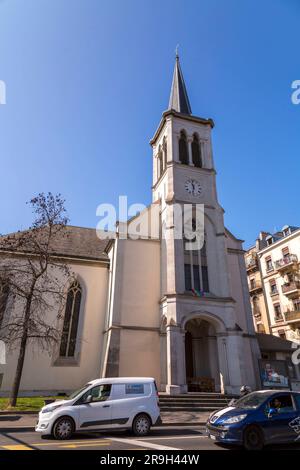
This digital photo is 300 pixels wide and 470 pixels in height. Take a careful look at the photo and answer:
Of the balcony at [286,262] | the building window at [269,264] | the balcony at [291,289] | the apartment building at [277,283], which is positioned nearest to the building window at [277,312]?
the apartment building at [277,283]

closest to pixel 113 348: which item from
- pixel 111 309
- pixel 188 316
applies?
pixel 111 309

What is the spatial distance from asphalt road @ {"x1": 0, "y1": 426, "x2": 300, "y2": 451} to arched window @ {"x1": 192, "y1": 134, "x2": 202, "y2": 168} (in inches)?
848

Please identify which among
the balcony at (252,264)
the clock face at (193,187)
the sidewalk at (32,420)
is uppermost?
the balcony at (252,264)

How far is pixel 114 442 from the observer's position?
25.2 feet

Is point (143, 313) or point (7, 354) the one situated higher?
point (143, 313)

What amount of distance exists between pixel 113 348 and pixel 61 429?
10002 millimetres

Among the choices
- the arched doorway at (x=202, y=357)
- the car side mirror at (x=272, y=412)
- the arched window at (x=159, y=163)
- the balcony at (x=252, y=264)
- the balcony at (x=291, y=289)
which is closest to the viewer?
the car side mirror at (x=272, y=412)

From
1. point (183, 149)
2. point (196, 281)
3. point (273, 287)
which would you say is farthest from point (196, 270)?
point (273, 287)

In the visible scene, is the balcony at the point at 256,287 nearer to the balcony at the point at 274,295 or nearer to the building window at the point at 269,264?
the balcony at the point at 274,295

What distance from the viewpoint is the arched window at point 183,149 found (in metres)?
26.3

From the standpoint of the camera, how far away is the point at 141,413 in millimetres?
9359

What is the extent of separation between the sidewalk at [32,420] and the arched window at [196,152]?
63.6 feet
